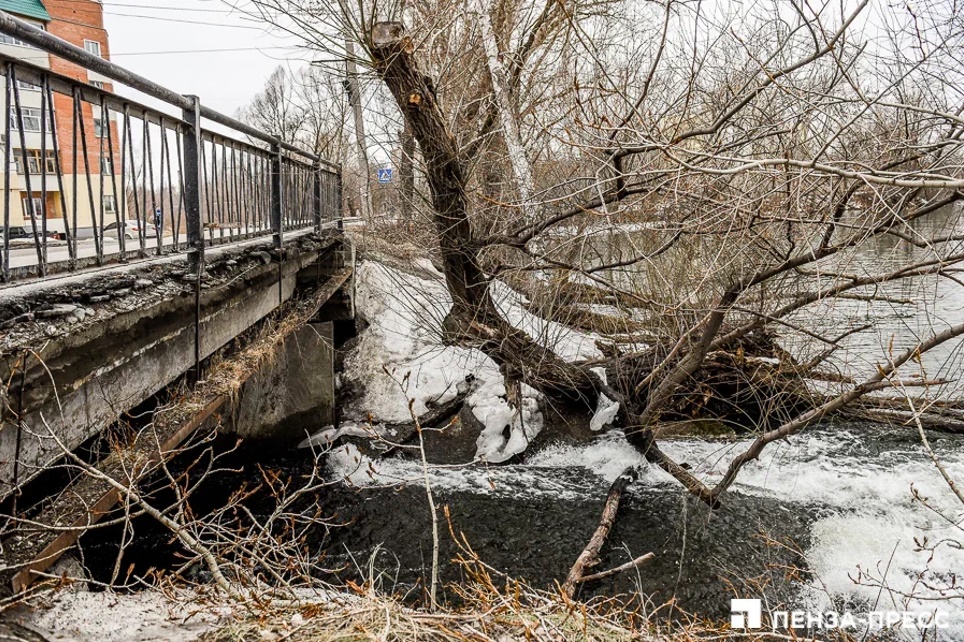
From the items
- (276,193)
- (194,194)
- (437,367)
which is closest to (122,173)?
(194,194)

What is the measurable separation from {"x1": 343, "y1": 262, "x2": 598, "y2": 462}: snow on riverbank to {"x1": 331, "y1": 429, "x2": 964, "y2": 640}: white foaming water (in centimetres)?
73

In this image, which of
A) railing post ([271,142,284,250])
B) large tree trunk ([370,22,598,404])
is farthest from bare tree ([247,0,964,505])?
railing post ([271,142,284,250])

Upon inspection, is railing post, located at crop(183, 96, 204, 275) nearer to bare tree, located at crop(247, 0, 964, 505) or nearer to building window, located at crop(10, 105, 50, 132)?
building window, located at crop(10, 105, 50, 132)

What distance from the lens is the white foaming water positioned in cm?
612

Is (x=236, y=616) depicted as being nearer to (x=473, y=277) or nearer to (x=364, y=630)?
(x=364, y=630)

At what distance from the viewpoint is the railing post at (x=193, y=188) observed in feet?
13.9

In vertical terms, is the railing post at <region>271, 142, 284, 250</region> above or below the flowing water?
above

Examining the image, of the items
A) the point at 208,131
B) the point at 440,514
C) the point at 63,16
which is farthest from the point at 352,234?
the point at 63,16

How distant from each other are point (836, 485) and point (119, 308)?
8125 millimetres

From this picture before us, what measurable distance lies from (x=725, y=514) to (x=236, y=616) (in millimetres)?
5935

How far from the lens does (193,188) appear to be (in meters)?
4.27

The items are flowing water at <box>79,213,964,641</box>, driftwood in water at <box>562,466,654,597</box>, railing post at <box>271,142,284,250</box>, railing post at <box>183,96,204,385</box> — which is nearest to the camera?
railing post at <box>183,96,204,385</box>

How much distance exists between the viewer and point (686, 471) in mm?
7652

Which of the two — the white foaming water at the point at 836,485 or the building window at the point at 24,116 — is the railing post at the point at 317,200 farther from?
the white foaming water at the point at 836,485
